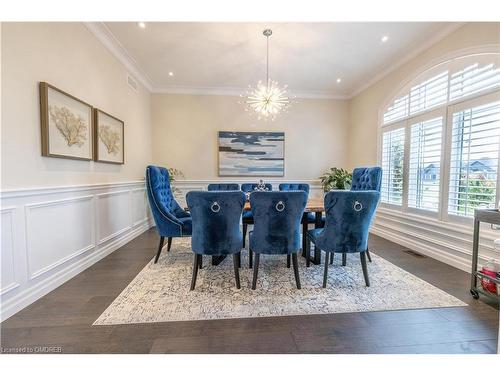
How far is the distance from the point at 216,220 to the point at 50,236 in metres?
1.61

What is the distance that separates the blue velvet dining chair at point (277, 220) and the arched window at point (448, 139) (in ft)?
6.83

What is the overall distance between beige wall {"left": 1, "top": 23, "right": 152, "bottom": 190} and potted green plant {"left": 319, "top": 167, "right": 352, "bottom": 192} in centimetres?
407

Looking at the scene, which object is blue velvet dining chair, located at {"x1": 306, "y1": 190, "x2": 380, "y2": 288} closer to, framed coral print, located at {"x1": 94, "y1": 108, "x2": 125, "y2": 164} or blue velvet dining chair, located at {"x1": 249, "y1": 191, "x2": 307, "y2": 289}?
blue velvet dining chair, located at {"x1": 249, "y1": 191, "x2": 307, "y2": 289}

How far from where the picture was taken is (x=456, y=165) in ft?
8.68

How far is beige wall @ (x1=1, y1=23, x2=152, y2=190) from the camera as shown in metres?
1.72

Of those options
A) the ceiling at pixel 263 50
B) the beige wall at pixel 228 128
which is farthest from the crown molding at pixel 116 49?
the beige wall at pixel 228 128

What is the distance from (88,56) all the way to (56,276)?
2.51 metres

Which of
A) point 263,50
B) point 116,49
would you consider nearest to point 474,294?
point 263,50

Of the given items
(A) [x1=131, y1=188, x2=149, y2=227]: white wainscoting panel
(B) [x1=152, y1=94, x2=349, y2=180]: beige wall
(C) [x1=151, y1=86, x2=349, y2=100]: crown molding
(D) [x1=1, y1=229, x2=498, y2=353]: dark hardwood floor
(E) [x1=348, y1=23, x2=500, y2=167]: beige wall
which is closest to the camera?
(D) [x1=1, y1=229, x2=498, y2=353]: dark hardwood floor

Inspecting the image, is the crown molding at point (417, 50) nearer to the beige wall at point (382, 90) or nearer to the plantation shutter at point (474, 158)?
the beige wall at point (382, 90)

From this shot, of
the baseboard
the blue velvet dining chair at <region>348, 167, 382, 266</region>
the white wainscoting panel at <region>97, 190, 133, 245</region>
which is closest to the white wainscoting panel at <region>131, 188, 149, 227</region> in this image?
the white wainscoting panel at <region>97, 190, 133, 245</region>
